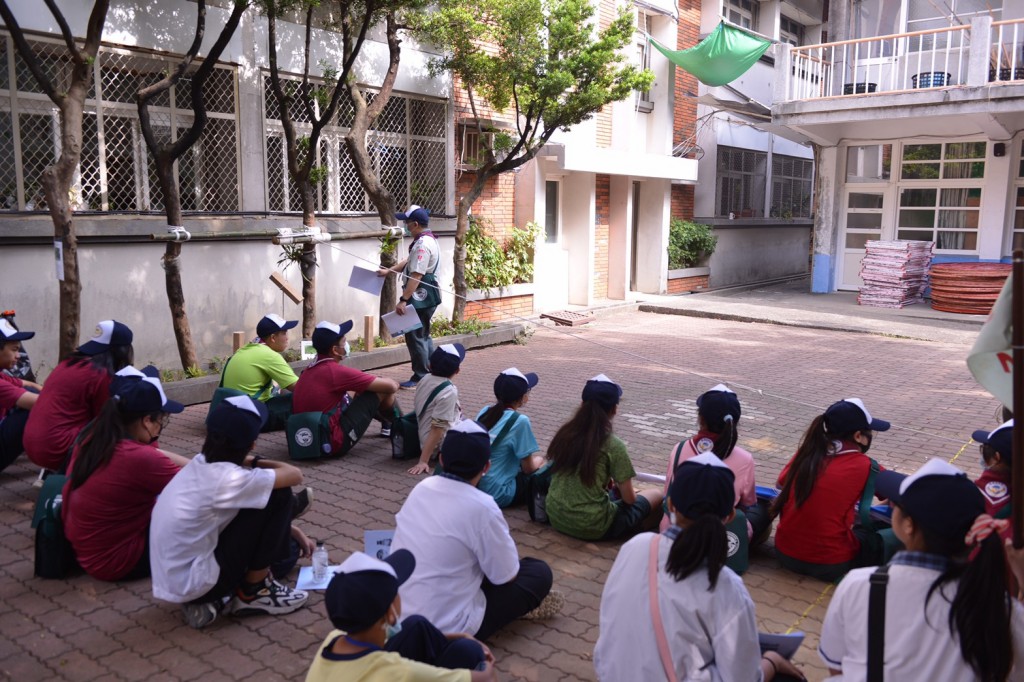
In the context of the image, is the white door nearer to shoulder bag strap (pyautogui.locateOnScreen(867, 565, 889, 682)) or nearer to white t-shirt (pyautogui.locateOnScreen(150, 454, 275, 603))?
white t-shirt (pyautogui.locateOnScreen(150, 454, 275, 603))

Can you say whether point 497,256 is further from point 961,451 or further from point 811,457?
point 811,457

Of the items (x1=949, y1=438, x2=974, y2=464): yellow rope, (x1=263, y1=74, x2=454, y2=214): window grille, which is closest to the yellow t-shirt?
(x1=949, y1=438, x2=974, y2=464): yellow rope

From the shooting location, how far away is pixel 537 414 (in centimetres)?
827

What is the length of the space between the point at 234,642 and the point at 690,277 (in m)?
16.1

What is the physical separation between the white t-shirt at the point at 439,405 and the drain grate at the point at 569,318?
820cm

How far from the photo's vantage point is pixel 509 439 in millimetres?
5344

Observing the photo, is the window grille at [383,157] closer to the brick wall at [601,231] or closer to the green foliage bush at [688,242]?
the brick wall at [601,231]

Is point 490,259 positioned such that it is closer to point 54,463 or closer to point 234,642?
point 54,463

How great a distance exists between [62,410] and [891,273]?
14922 mm

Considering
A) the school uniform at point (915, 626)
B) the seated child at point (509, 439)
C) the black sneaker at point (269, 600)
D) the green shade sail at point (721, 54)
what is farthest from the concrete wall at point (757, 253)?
the school uniform at point (915, 626)

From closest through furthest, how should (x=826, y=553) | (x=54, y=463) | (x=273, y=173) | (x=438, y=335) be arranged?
1. (x=826, y=553)
2. (x=54, y=463)
3. (x=273, y=173)
4. (x=438, y=335)

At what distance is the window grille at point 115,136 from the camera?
830 cm

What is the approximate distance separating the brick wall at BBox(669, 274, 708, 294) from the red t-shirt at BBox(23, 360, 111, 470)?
14.3 meters

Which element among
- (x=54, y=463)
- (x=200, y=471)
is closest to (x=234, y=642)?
(x=200, y=471)
